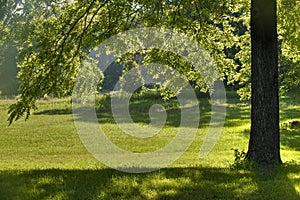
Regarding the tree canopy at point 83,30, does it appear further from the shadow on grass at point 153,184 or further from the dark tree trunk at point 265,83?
the dark tree trunk at point 265,83

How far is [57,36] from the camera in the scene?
11922 millimetres

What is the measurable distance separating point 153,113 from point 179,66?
83.6 ft

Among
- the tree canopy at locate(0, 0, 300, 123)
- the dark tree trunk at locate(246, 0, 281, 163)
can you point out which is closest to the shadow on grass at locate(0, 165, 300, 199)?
the dark tree trunk at locate(246, 0, 281, 163)

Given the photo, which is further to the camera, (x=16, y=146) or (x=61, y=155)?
(x=16, y=146)

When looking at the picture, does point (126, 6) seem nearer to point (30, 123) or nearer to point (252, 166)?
point (252, 166)

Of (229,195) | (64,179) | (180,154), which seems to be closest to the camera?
(229,195)

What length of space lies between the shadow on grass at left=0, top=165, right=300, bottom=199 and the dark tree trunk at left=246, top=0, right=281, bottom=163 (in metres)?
0.75

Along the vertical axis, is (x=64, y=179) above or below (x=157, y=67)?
below

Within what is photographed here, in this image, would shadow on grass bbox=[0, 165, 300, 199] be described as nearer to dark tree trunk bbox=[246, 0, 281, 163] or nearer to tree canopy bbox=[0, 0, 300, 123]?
dark tree trunk bbox=[246, 0, 281, 163]

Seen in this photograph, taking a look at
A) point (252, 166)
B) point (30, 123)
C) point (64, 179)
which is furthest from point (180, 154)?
point (30, 123)

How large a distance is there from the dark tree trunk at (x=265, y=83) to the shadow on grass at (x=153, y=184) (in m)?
0.75

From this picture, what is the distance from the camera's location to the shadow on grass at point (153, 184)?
7.98 m

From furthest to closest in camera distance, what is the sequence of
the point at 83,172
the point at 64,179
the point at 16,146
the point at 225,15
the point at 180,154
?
the point at 16,146, the point at 180,154, the point at 225,15, the point at 83,172, the point at 64,179

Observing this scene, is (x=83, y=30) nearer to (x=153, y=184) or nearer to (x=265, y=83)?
(x=265, y=83)
